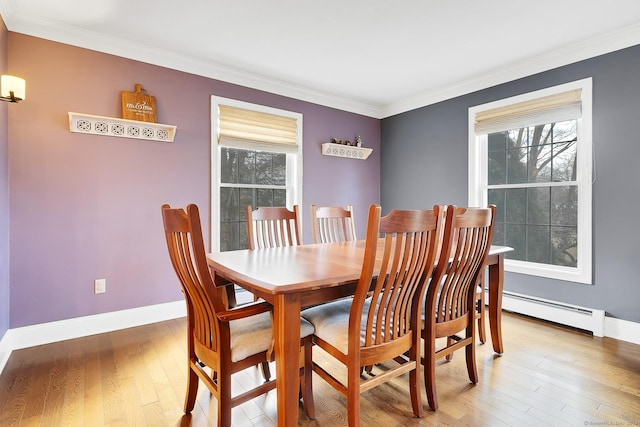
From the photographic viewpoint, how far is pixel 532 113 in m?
3.12

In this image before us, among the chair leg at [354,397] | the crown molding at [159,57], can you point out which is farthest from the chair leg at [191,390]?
the crown molding at [159,57]

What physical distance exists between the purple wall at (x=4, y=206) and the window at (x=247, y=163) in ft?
4.95

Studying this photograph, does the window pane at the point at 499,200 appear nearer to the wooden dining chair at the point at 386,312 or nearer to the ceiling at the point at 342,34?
the ceiling at the point at 342,34

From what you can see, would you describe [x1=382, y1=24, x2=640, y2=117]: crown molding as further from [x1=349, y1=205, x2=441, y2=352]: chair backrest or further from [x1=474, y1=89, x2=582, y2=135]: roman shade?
[x1=349, y1=205, x2=441, y2=352]: chair backrest

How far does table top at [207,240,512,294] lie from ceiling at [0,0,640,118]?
1.71m

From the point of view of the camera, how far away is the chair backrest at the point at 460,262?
164 cm

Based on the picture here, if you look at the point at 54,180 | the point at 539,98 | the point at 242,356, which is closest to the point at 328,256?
the point at 242,356

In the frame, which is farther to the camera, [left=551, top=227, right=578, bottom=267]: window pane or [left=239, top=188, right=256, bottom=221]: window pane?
[left=239, top=188, right=256, bottom=221]: window pane

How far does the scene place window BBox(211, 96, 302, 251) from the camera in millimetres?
3314

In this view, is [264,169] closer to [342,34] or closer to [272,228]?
[272,228]

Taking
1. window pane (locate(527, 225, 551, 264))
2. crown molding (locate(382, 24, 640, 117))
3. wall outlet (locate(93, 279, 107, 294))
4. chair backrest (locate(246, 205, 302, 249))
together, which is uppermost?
crown molding (locate(382, 24, 640, 117))

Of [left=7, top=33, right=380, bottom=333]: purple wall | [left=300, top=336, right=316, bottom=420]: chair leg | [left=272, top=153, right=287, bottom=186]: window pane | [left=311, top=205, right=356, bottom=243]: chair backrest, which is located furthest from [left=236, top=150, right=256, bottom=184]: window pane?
[left=300, top=336, right=316, bottom=420]: chair leg

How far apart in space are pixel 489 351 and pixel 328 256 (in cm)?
152

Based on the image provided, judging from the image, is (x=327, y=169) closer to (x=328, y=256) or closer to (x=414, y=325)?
(x=328, y=256)
